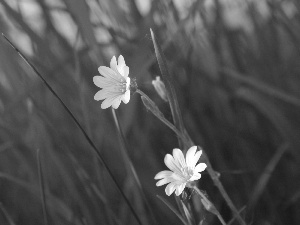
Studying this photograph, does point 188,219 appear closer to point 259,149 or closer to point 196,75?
point 259,149

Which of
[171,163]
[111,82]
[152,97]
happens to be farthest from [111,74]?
[152,97]

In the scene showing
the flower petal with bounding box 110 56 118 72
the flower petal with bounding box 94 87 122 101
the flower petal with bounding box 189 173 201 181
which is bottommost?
the flower petal with bounding box 189 173 201 181

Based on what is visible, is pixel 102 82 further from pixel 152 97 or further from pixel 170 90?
pixel 152 97

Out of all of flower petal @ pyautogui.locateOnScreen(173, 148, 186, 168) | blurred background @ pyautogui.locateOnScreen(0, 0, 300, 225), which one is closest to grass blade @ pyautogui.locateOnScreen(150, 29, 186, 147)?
flower petal @ pyautogui.locateOnScreen(173, 148, 186, 168)

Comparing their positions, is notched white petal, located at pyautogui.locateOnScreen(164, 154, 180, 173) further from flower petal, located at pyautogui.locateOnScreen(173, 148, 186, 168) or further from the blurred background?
the blurred background

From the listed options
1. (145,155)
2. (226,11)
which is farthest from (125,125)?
(226,11)

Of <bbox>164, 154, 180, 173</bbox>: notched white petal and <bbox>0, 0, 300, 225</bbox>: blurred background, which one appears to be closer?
<bbox>164, 154, 180, 173</bbox>: notched white petal

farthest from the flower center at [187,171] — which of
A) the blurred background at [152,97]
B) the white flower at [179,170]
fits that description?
the blurred background at [152,97]
